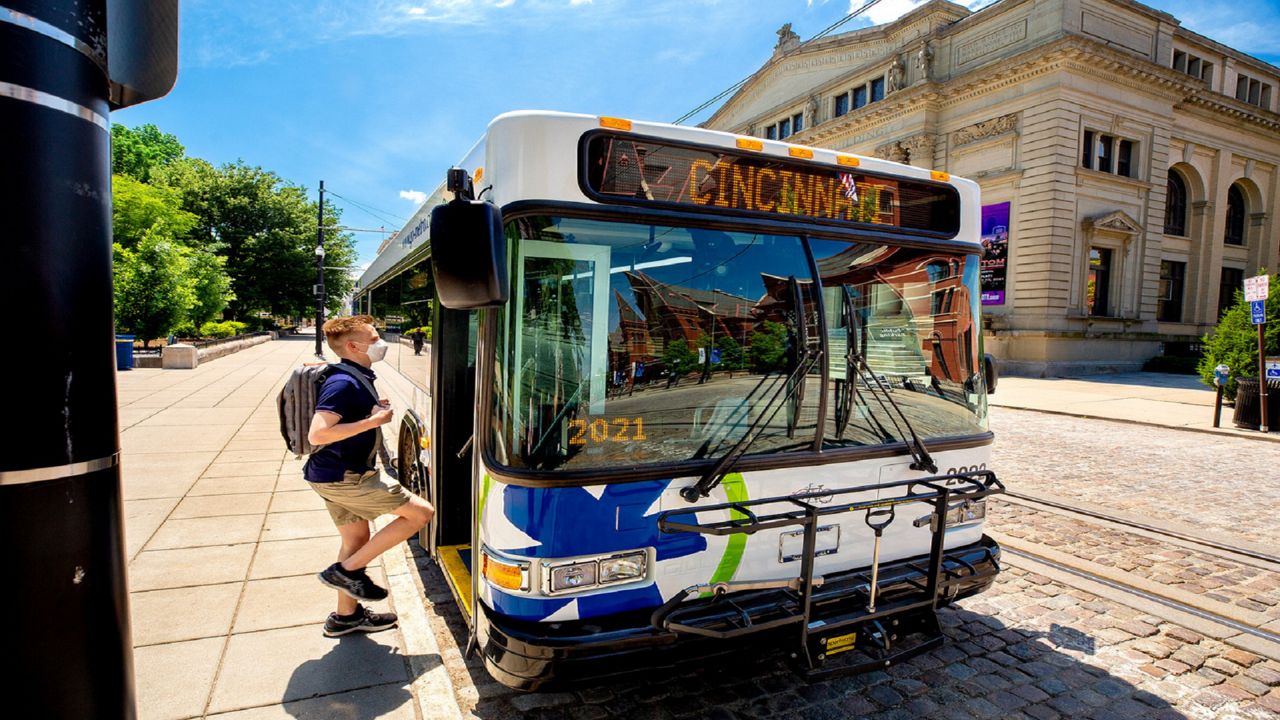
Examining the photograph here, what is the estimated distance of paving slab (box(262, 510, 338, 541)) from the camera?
222 inches

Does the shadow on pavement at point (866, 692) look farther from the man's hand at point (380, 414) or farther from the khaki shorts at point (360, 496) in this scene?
the man's hand at point (380, 414)

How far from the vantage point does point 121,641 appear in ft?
5.14

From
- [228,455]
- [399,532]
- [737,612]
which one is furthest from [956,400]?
[228,455]

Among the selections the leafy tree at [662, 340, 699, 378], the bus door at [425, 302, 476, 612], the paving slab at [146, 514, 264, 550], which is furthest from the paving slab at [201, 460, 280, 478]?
the leafy tree at [662, 340, 699, 378]

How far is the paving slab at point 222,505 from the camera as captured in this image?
6.13 m

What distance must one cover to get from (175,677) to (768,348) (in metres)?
3.43

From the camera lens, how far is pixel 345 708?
3178 millimetres

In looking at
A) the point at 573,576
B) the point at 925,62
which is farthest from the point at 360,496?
the point at 925,62

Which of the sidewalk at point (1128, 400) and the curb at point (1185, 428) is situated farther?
the sidewalk at point (1128, 400)

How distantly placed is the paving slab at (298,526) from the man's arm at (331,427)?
239 centimetres

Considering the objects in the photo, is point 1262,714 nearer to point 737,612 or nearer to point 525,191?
point 737,612

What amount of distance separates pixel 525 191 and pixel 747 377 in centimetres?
131

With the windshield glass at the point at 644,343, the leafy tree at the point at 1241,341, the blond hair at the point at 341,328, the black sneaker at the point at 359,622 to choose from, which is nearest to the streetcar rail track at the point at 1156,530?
the windshield glass at the point at 644,343

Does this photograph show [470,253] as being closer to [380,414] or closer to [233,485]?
[380,414]
